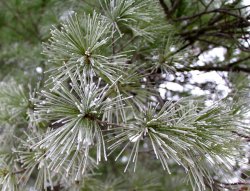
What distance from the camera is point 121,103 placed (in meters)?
0.83

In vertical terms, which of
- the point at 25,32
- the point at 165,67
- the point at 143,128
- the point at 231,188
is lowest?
the point at 231,188

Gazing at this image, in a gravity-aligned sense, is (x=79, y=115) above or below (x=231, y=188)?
above

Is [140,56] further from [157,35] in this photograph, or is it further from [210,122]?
[210,122]

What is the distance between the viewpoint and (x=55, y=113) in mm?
771

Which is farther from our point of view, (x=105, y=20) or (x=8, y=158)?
(x=8, y=158)

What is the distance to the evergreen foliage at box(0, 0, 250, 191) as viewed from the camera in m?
0.75

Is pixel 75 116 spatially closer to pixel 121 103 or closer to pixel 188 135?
pixel 121 103

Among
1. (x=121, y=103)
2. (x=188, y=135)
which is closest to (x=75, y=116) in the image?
(x=121, y=103)

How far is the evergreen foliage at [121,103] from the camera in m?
0.75

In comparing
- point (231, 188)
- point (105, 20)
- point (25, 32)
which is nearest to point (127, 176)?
point (231, 188)

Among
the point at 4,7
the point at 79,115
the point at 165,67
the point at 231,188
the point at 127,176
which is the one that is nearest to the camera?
the point at 79,115

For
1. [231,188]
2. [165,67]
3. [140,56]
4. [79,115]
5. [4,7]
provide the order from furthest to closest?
[4,7] → [140,56] → [165,67] → [231,188] → [79,115]

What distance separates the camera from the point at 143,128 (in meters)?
0.76

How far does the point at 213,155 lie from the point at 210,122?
67mm
